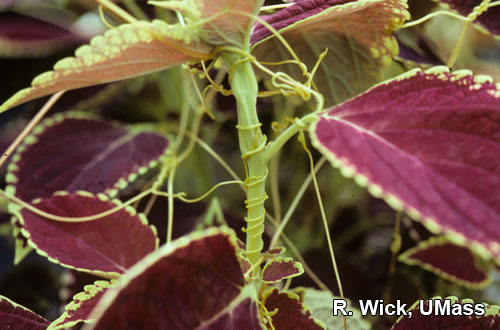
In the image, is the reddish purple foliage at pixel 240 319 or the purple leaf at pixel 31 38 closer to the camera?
the reddish purple foliage at pixel 240 319

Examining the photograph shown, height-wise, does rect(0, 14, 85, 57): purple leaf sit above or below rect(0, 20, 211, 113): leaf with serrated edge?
Result: above

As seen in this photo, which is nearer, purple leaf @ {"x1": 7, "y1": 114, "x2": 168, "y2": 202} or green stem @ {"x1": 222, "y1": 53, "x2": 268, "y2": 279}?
green stem @ {"x1": 222, "y1": 53, "x2": 268, "y2": 279}

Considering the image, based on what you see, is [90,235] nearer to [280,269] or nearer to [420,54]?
[280,269]

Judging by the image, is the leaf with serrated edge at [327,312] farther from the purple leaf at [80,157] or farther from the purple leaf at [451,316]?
the purple leaf at [80,157]

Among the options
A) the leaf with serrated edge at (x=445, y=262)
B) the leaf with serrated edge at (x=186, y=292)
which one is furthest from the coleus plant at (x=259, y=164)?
the leaf with serrated edge at (x=445, y=262)

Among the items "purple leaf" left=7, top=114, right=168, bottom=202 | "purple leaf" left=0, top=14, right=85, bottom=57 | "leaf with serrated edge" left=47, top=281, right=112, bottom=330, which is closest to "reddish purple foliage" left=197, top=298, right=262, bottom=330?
"leaf with serrated edge" left=47, top=281, right=112, bottom=330

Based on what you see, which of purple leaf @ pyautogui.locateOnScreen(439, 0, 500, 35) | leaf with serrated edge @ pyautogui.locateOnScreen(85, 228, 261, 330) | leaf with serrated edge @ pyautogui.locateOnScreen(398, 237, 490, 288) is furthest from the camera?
leaf with serrated edge @ pyautogui.locateOnScreen(398, 237, 490, 288)

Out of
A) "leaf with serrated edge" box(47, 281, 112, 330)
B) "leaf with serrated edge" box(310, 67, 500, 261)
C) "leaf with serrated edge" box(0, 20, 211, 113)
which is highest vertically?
"leaf with serrated edge" box(0, 20, 211, 113)

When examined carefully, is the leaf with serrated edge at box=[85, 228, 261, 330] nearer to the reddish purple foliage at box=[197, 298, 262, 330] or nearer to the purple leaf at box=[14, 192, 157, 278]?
the reddish purple foliage at box=[197, 298, 262, 330]
